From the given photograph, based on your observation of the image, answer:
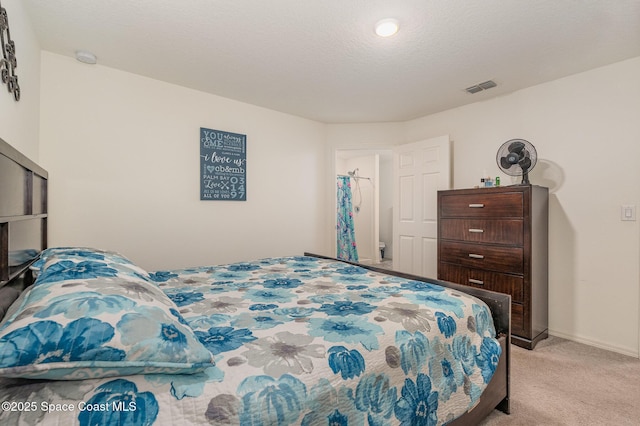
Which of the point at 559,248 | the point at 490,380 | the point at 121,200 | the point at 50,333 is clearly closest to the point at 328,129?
the point at 121,200

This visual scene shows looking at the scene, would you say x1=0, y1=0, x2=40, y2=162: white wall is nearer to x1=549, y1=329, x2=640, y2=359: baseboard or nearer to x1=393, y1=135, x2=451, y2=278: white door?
x1=393, y1=135, x2=451, y2=278: white door

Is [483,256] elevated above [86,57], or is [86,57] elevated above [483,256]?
[86,57]

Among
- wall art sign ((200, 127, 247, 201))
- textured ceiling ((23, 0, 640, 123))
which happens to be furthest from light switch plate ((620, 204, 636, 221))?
wall art sign ((200, 127, 247, 201))

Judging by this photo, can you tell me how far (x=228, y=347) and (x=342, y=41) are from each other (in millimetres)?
2096

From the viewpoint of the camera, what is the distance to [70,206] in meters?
2.48

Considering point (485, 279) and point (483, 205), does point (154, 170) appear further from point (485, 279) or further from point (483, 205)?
point (485, 279)

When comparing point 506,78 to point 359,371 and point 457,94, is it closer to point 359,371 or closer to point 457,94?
point 457,94

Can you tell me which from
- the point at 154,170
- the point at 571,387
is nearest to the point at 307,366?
the point at 571,387

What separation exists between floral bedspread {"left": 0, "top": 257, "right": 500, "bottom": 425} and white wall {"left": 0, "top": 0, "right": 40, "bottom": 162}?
127 cm

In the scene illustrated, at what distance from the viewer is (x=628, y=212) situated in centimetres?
243

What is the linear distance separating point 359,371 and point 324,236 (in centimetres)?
326

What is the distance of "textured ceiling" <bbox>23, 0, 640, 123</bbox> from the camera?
1850 mm

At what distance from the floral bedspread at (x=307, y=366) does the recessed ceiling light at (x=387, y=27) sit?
164 cm

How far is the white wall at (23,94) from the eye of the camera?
1.63 metres
